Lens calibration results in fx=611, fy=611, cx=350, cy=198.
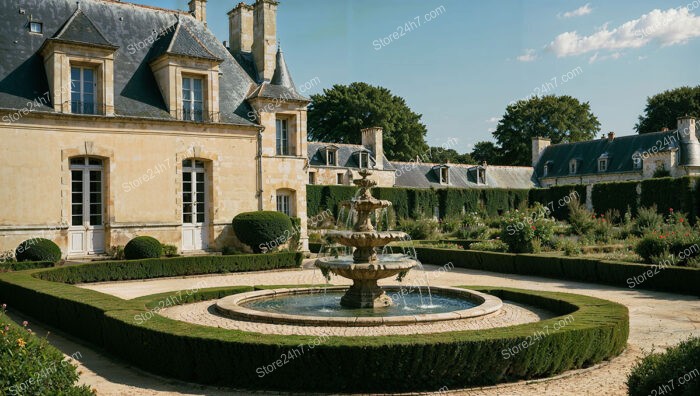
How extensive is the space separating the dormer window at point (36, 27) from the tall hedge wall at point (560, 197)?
27358mm

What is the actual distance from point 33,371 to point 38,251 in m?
13.5

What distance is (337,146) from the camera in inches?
1581

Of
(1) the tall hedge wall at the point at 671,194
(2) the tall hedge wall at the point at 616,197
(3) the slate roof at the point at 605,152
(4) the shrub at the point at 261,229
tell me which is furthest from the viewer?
(3) the slate roof at the point at 605,152

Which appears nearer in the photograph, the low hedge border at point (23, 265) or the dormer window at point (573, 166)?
the low hedge border at point (23, 265)

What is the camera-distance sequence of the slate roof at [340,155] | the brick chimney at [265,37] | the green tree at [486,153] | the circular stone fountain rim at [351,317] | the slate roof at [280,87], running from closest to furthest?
the circular stone fountain rim at [351,317]
the slate roof at [280,87]
the brick chimney at [265,37]
the slate roof at [340,155]
the green tree at [486,153]

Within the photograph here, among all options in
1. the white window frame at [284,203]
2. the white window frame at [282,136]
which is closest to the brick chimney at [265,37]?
the white window frame at [282,136]

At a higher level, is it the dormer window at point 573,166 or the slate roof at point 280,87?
the slate roof at point 280,87

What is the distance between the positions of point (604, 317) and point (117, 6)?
19061 millimetres

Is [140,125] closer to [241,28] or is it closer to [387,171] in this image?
[241,28]

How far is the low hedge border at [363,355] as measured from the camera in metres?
6.29

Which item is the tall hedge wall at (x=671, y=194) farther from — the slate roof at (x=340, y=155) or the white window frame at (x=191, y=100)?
the white window frame at (x=191, y=100)

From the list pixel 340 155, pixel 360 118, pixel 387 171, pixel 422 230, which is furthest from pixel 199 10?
pixel 360 118

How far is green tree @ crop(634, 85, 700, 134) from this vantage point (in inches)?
2073

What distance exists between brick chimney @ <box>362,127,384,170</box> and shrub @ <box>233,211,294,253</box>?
2076cm
